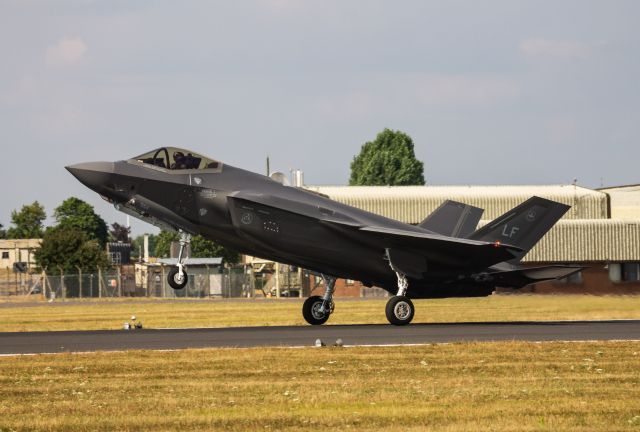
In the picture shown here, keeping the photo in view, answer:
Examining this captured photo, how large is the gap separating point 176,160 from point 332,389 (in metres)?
13.2

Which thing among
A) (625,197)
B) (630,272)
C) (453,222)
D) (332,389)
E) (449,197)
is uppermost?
(625,197)

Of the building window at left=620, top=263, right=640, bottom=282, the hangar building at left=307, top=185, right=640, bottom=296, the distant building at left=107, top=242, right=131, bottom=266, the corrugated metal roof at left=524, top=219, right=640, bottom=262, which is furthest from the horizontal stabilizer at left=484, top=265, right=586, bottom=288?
the distant building at left=107, top=242, right=131, bottom=266

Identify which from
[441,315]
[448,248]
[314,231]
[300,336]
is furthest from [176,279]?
[441,315]

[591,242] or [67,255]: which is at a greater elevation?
A: [67,255]

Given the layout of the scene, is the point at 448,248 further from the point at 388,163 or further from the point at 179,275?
the point at 388,163

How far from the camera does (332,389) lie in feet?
48.6

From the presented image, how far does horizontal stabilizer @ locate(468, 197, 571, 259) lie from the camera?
2856 cm

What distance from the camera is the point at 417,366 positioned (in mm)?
17422

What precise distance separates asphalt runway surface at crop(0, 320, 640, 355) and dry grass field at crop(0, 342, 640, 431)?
1.80 meters

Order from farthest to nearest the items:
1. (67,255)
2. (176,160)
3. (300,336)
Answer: (67,255), (176,160), (300,336)

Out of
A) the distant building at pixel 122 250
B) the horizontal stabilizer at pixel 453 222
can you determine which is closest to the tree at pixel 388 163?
the distant building at pixel 122 250

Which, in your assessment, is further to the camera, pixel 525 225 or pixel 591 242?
pixel 591 242

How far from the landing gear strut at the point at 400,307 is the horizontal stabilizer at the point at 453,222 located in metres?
2.83

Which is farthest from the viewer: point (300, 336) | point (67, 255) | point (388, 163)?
point (388, 163)
